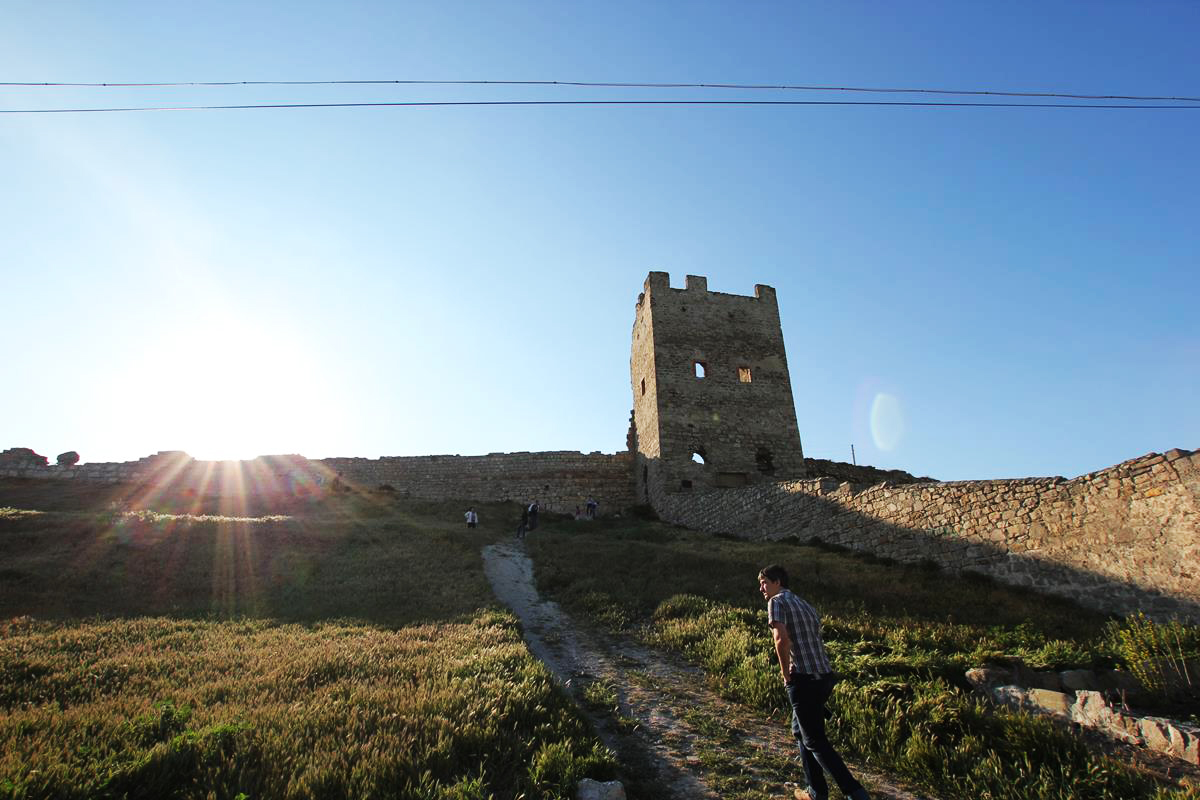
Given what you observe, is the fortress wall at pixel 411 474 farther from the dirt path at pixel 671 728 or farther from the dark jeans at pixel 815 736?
the dark jeans at pixel 815 736

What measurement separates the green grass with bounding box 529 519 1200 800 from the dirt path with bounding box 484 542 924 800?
0.92 feet

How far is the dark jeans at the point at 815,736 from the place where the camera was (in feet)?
14.5

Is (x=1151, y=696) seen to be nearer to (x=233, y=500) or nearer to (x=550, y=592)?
(x=550, y=592)

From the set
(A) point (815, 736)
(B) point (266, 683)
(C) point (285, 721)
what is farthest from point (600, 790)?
(B) point (266, 683)

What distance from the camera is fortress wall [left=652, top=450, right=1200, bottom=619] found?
916 cm

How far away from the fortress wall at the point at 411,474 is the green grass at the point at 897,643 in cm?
1366

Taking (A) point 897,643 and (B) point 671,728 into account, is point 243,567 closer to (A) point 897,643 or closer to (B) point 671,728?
(B) point 671,728

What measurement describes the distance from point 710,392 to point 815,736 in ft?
77.2

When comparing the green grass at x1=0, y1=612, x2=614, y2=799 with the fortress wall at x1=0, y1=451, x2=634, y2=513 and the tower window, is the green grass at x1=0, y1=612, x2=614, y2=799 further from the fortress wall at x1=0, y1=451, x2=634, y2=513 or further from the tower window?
the fortress wall at x1=0, y1=451, x2=634, y2=513

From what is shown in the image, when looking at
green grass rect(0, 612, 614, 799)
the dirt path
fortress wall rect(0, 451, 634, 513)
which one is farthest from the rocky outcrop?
fortress wall rect(0, 451, 634, 513)

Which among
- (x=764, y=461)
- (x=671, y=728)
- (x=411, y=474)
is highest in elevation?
(x=764, y=461)

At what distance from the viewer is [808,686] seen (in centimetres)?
475

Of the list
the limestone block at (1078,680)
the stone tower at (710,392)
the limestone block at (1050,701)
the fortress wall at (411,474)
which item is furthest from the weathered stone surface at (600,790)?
the fortress wall at (411,474)

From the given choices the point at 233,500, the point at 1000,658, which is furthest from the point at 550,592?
the point at 233,500
